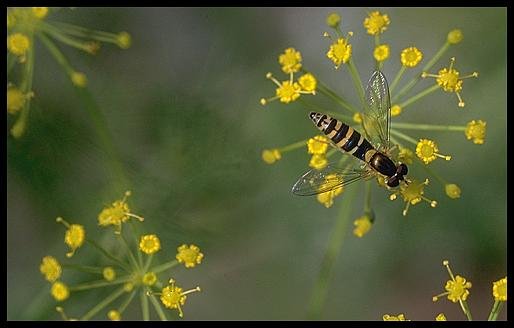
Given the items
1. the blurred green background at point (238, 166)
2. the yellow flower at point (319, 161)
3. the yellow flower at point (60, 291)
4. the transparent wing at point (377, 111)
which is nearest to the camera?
the transparent wing at point (377, 111)

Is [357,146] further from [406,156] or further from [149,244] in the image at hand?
[149,244]

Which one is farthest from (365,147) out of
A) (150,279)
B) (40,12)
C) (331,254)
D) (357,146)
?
(40,12)

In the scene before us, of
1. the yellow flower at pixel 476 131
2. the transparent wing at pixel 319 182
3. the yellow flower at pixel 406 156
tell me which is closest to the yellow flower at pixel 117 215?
the transparent wing at pixel 319 182

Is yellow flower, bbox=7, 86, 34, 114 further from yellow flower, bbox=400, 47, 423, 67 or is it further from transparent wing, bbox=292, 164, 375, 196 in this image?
yellow flower, bbox=400, 47, 423, 67

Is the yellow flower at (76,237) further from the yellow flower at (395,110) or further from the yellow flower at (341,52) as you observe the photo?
the yellow flower at (395,110)

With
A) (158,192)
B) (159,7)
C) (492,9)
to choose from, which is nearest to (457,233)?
(492,9)

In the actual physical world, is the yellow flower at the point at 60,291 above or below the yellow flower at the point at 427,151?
below

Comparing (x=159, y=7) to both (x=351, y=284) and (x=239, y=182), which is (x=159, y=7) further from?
(x=351, y=284)
